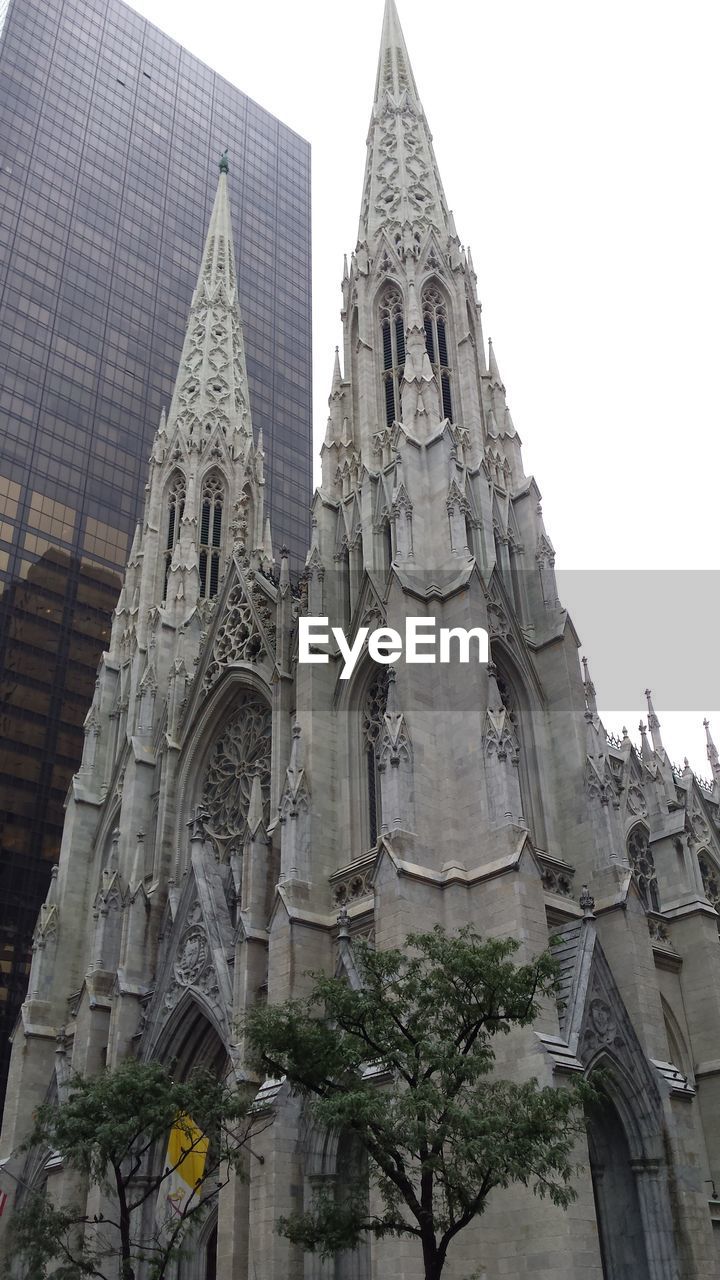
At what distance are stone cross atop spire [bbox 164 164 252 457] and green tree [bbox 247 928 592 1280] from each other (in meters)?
31.6

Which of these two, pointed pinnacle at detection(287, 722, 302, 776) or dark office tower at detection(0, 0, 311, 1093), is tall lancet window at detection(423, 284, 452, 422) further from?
dark office tower at detection(0, 0, 311, 1093)

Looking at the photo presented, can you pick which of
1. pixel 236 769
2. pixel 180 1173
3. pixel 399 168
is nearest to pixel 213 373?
pixel 399 168

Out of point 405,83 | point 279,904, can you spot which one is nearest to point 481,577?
point 279,904

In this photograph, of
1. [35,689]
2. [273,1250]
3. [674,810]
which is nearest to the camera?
[273,1250]

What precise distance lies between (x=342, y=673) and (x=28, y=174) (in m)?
53.5

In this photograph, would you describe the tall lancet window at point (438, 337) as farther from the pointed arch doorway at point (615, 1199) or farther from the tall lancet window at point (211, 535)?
the pointed arch doorway at point (615, 1199)

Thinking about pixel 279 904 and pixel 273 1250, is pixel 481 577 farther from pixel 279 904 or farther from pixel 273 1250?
pixel 273 1250

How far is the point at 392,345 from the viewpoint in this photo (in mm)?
37906

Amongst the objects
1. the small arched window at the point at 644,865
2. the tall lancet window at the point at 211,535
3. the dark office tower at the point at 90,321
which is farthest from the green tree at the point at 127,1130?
the dark office tower at the point at 90,321

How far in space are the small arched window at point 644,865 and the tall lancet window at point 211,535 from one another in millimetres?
17681

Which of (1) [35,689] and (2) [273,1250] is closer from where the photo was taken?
(2) [273,1250]

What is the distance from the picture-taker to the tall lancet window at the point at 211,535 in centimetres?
4316

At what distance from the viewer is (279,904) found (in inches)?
1024

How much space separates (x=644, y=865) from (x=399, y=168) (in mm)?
26250
